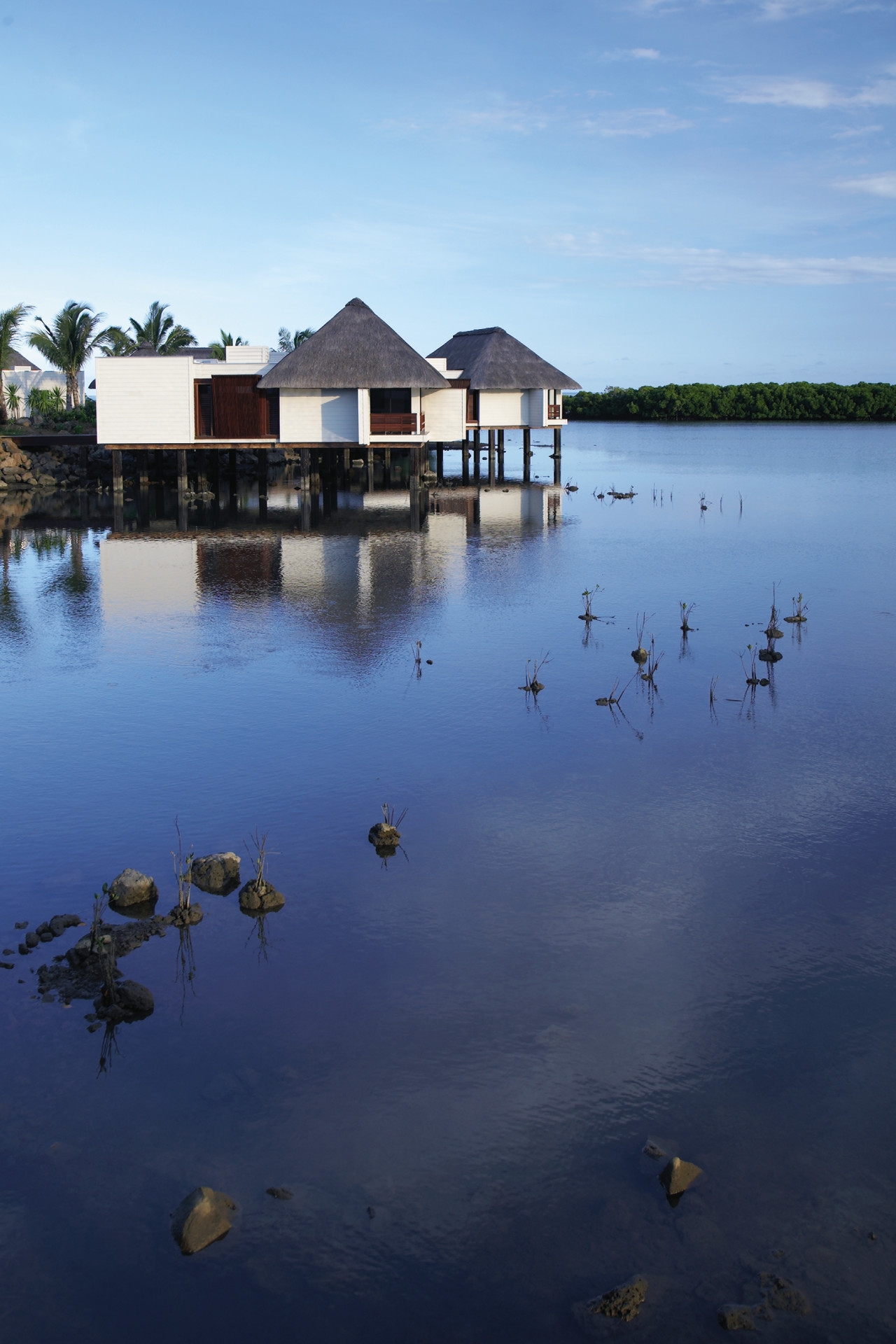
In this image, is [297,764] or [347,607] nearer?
[297,764]

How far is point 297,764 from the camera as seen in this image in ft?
42.3

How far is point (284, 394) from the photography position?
125 feet

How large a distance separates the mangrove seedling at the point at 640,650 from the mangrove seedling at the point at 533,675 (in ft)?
4.30

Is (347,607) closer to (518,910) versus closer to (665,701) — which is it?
(665,701)

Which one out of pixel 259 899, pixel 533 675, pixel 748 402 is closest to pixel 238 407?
pixel 533 675

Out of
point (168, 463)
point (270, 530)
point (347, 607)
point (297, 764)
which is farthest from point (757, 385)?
point (297, 764)

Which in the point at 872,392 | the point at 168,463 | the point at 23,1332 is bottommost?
the point at 23,1332

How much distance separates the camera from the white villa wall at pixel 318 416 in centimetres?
3822

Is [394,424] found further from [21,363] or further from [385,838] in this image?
[21,363]

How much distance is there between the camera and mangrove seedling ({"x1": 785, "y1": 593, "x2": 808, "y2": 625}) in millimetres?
20516

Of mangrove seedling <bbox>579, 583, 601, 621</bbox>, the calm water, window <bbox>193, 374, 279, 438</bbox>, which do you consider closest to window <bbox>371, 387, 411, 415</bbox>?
window <bbox>193, 374, 279, 438</bbox>

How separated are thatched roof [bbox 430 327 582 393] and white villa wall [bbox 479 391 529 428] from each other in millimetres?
484

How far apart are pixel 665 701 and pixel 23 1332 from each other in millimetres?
11534

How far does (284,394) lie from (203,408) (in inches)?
126
